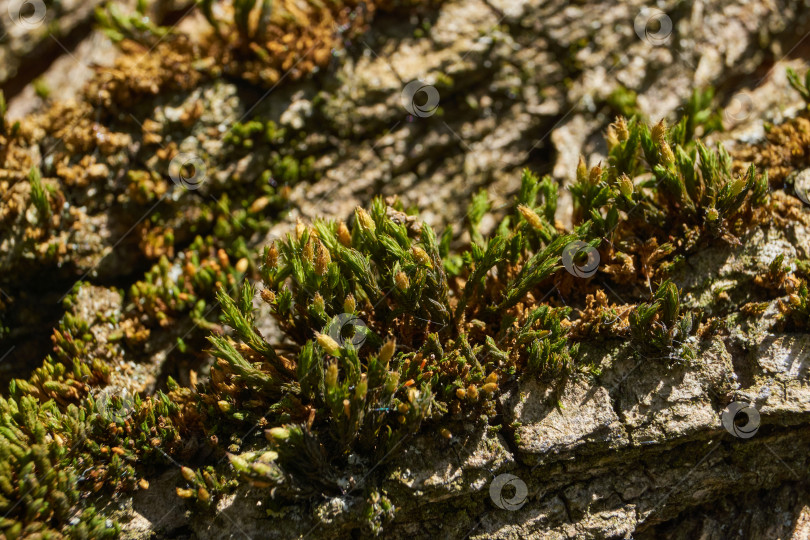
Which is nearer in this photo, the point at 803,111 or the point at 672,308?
the point at 672,308

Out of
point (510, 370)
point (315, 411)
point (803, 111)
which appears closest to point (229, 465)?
point (315, 411)

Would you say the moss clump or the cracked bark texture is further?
the cracked bark texture

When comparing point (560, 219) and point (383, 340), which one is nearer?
point (383, 340)

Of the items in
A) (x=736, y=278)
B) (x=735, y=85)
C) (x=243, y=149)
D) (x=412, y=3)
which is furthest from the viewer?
(x=735, y=85)

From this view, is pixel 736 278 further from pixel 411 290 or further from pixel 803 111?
pixel 411 290

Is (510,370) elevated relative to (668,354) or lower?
lower

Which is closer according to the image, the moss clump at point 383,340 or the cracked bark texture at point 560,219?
the moss clump at point 383,340

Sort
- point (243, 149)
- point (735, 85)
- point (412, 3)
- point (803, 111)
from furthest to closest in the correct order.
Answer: point (735, 85), point (412, 3), point (243, 149), point (803, 111)

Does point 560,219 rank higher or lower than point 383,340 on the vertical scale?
higher
